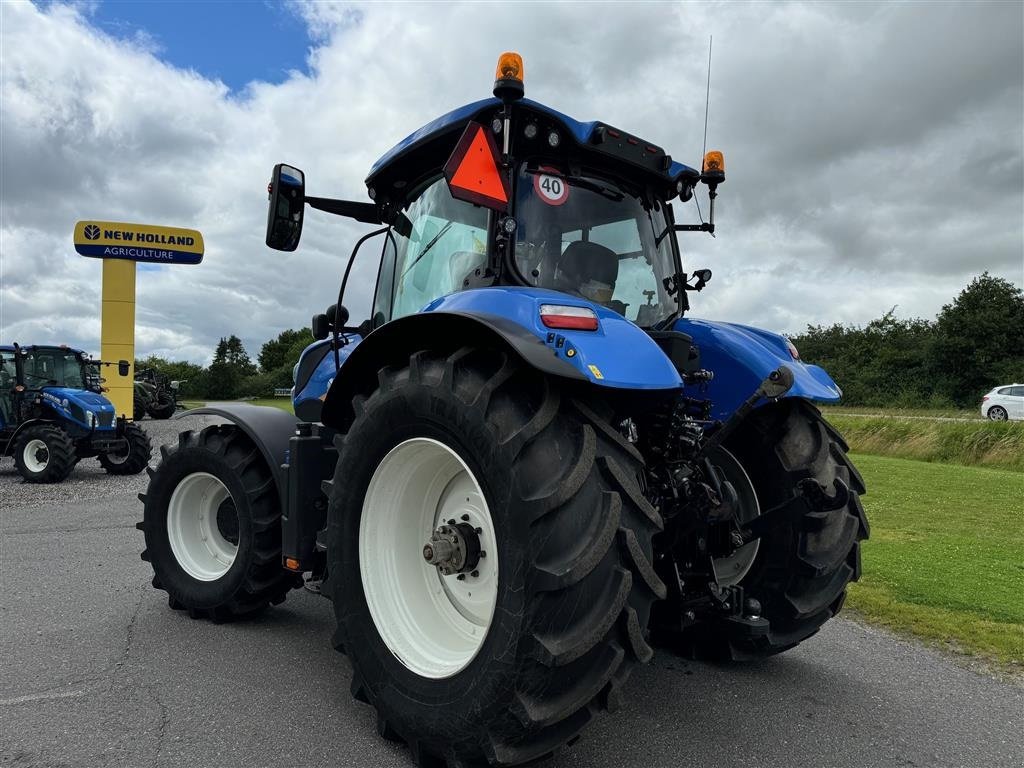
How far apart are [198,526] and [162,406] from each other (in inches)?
1028

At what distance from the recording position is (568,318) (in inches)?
91.5

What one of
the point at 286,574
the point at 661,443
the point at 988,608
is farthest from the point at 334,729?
the point at 988,608

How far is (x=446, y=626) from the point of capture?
9.00ft

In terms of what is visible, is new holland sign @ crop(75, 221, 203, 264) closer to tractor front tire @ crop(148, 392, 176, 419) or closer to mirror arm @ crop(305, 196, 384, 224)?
tractor front tire @ crop(148, 392, 176, 419)

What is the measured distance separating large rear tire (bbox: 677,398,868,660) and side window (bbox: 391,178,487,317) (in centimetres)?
150

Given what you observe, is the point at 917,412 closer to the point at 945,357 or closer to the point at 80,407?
the point at 945,357

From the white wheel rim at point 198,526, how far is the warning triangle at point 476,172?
2.55 m

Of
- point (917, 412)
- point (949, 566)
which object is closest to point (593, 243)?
point (949, 566)

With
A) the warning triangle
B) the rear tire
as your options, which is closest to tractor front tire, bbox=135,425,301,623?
the warning triangle

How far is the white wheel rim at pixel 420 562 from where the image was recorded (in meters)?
2.63

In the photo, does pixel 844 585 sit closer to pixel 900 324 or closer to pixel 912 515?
pixel 912 515

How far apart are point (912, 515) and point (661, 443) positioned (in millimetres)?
6273

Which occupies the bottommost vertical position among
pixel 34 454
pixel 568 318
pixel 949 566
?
pixel 949 566

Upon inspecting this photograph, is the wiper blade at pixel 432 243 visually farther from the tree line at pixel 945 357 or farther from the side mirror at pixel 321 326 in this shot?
the tree line at pixel 945 357
